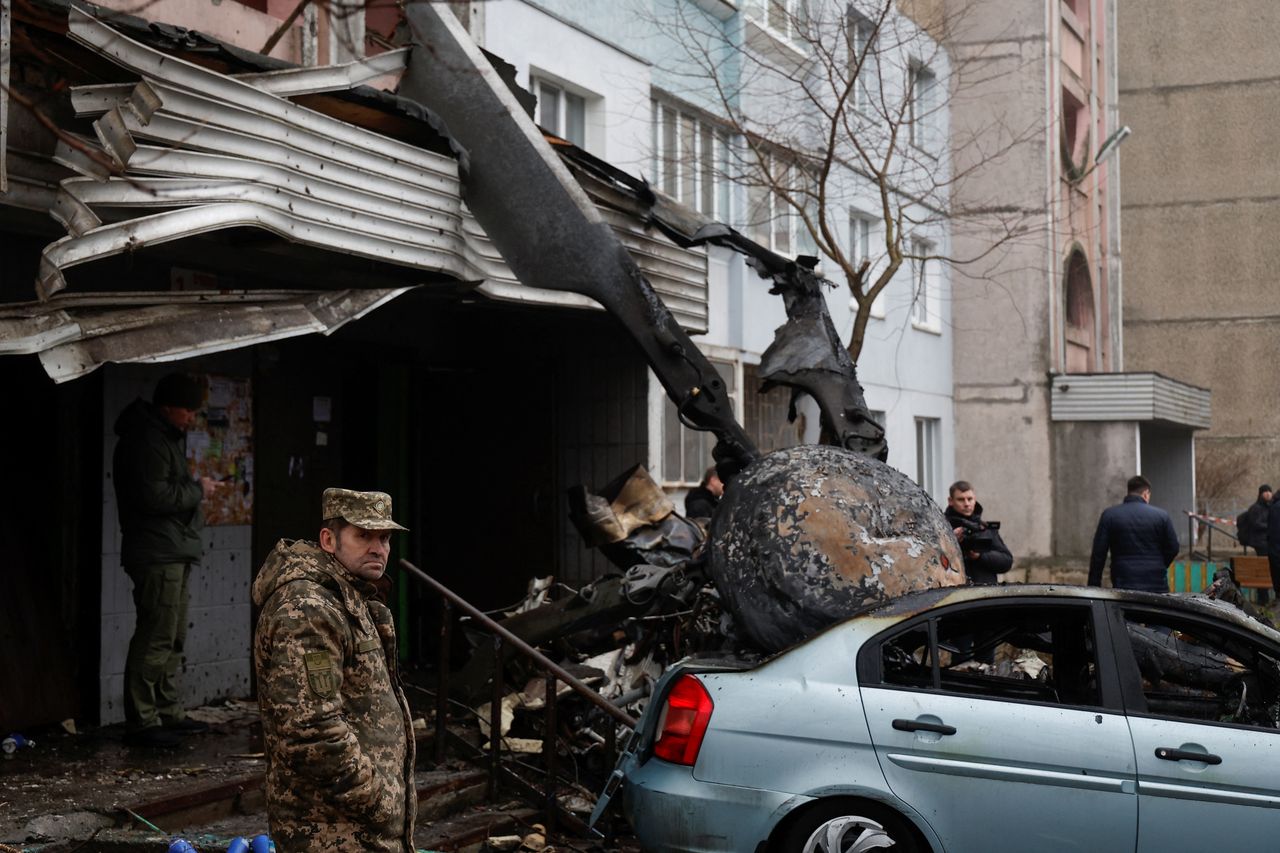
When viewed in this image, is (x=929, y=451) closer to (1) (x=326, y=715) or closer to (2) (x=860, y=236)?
(2) (x=860, y=236)

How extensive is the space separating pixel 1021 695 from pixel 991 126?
772 inches

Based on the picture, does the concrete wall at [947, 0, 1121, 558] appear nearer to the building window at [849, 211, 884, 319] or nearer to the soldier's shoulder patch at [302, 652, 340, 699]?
the building window at [849, 211, 884, 319]

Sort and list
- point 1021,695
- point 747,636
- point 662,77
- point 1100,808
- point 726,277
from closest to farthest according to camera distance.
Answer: point 1100,808 → point 1021,695 → point 747,636 → point 662,77 → point 726,277

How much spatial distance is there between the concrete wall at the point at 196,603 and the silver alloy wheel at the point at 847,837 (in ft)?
15.1

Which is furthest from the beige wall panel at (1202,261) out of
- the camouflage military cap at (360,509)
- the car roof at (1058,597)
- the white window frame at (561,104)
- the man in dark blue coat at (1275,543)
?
the camouflage military cap at (360,509)

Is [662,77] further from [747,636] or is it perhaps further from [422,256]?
[747,636]

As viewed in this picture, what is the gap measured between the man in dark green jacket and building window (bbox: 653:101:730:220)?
7.79 metres

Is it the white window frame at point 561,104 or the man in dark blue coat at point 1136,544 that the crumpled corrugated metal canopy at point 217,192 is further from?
the man in dark blue coat at point 1136,544

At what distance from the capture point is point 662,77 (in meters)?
14.7

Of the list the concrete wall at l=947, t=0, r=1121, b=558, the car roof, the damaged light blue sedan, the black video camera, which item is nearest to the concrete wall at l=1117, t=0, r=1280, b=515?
the concrete wall at l=947, t=0, r=1121, b=558

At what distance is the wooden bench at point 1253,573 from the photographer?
17.5 m

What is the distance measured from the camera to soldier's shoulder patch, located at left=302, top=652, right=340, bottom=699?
385 cm

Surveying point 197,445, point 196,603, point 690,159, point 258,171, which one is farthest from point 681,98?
point 258,171

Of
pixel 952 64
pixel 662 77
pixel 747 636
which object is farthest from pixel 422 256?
pixel 952 64
